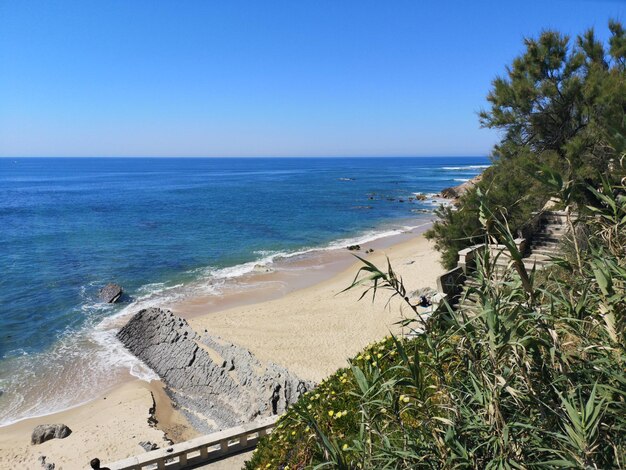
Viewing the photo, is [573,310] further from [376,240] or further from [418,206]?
[418,206]

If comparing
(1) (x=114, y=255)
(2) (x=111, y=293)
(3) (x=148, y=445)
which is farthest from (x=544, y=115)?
(1) (x=114, y=255)

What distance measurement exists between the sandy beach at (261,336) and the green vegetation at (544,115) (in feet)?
18.1

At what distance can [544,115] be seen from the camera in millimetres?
14977

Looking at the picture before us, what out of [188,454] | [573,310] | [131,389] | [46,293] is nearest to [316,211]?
[46,293]

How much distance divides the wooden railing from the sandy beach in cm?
480

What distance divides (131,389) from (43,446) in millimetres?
3130

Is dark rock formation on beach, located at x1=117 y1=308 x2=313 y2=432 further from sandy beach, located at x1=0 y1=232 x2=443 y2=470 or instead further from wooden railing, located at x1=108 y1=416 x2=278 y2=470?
wooden railing, located at x1=108 y1=416 x2=278 y2=470

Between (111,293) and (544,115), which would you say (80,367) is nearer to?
(111,293)

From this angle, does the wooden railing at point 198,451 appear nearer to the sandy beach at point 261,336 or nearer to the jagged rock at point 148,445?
the jagged rock at point 148,445

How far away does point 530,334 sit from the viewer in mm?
2918

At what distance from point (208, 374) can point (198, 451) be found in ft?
24.0

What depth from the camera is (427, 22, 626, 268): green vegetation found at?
13.3 metres

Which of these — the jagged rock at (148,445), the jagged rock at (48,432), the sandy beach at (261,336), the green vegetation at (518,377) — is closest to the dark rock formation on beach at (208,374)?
the sandy beach at (261,336)

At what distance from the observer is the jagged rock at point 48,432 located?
12.2 m
